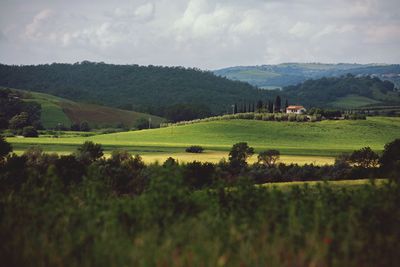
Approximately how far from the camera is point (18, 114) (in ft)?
535

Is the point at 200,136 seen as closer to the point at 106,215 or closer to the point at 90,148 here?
the point at 90,148

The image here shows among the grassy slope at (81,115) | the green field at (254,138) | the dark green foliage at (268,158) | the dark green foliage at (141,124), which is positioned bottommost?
the dark green foliage at (268,158)

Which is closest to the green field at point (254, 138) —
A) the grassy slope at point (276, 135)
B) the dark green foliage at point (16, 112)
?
the grassy slope at point (276, 135)

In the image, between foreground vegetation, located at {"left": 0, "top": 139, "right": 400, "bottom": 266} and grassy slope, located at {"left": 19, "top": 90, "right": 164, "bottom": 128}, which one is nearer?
foreground vegetation, located at {"left": 0, "top": 139, "right": 400, "bottom": 266}

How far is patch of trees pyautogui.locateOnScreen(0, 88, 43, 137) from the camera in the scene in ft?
459

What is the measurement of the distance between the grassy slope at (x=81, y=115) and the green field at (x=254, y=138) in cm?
3698

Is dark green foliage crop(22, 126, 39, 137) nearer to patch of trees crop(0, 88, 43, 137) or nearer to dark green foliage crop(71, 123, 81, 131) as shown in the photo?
patch of trees crop(0, 88, 43, 137)

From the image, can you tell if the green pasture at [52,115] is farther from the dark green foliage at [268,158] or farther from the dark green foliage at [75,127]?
the dark green foliage at [268,158]

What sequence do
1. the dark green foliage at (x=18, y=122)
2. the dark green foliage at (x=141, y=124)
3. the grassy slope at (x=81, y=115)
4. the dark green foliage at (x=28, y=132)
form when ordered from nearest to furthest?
1. the dark green foliage at (x=28, y=132)
2. the dark green foliage at (x=18, y=122)
3. the dark green foliage at (x=141, y=124)
4. the grassy slope at (x=81, y=115)

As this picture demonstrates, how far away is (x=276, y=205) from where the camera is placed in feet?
37.2

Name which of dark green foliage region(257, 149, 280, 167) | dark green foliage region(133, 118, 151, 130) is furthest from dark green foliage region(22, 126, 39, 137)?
dark green foliage region(257, 149, 280, 167)

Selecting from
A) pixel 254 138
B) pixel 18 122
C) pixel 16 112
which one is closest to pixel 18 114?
pixel 16 112

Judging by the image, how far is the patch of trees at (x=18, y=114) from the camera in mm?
139850

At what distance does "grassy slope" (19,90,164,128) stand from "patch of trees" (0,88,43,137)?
319 centimetres
